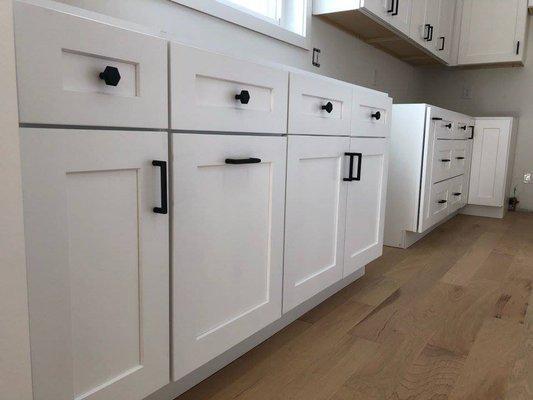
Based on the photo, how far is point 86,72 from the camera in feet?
2.42

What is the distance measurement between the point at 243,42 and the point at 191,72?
38.9 inches

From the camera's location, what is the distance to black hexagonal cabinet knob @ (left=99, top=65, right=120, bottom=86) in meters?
0.75

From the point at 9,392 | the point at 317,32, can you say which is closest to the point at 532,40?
the point at 317,32

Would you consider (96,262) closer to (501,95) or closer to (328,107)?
(328,107)

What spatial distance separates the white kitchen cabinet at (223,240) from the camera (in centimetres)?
96

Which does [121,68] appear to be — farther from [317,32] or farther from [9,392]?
[317,32]

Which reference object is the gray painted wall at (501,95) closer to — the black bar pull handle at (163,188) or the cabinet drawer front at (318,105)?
the cabinet drawer front at (318,105)

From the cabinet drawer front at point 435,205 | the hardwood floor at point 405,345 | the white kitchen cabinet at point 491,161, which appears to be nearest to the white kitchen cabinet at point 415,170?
the cabinet drawer front at point 435,205

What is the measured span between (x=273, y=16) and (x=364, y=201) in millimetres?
1045

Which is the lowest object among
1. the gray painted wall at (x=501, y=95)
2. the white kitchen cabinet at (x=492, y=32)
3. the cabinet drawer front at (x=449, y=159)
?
the cabinet drawer front at (x=449, y=159)

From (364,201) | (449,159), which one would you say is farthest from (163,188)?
(449,159)

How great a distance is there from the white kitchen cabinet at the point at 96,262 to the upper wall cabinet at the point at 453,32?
201 centimetres

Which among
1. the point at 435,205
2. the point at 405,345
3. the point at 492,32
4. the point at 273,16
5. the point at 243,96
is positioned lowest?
the point at 405,345

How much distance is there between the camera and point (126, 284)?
854mm
